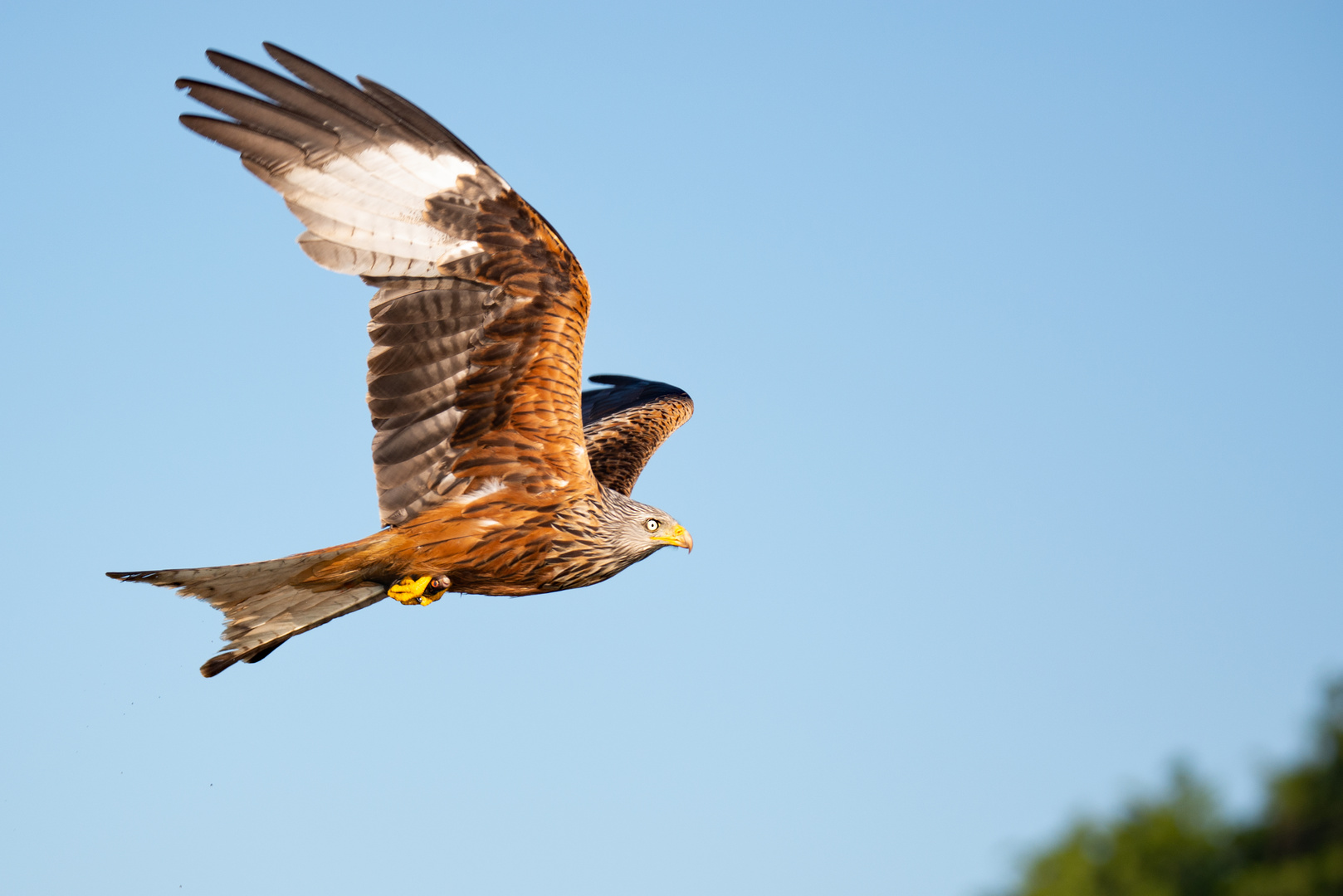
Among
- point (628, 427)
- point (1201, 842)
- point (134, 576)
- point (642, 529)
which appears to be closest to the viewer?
point (134, 576)

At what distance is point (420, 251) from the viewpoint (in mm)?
7934

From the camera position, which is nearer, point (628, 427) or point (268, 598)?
point (268, 598)

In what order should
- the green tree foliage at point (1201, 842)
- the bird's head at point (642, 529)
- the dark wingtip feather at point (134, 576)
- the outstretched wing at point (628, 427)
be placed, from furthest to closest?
1. the green tree foliage at point (1201, 842)
2. the outstretched wing at point (628, 427)
3. the bird's head at point (642, 529)
4. the dark wingtip feather at point (134, 576)

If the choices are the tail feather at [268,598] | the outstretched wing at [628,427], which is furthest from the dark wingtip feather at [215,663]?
the outstretched wing at [628,427]

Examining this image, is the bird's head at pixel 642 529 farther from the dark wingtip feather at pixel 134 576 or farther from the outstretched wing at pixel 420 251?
the dark wingtip feather at pixel 134 576

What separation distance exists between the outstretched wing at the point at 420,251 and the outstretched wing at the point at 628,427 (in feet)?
6.09

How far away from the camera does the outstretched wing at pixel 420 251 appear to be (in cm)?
770

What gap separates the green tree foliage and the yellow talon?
36.8 m

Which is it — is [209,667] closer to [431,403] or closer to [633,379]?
[431,403]

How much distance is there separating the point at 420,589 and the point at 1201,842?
38.7 metres

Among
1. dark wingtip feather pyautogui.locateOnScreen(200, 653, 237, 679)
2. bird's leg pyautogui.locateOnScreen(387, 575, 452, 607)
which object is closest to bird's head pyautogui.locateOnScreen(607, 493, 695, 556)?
bird's leg pyautogui.locateOnScreen(387, 575, 452, 607)

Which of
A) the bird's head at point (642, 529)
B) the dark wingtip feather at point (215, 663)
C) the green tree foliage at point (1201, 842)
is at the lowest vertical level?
the green tree foliage at point (1201, 842)

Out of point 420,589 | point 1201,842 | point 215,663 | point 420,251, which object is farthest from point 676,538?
point 1201,842

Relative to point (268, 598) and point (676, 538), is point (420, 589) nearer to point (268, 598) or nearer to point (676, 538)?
point (268, 598)
